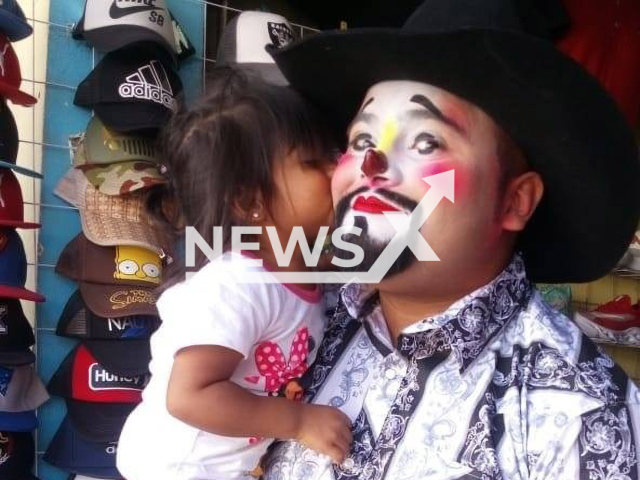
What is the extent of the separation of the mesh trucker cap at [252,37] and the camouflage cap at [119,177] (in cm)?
34

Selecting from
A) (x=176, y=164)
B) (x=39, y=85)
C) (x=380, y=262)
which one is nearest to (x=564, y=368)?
(x=380, y=262)

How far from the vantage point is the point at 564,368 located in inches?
33.6

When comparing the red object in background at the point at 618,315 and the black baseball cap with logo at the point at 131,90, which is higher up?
the black baseball cap with logo at the point at 131,90

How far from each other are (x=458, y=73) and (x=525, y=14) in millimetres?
156

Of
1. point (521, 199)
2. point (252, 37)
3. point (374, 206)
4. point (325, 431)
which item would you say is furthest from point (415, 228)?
point (252, 37)

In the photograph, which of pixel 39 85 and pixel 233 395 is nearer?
pixel 233 395

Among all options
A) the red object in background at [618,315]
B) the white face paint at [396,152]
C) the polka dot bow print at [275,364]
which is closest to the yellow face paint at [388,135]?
the white face paint at [396,152]

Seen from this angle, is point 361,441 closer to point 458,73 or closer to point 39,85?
point 458,73

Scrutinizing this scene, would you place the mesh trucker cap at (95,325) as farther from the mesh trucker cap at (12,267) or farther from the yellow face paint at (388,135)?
the yellow face paint at (388,135)

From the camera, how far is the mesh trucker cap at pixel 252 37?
1989 millimetres

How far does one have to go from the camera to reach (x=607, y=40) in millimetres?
1937

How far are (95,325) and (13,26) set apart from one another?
0.68 m

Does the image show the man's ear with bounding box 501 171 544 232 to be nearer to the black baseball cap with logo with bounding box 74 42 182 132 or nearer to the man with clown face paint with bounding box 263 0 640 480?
the man with clown face paint with bounding box 263 0 640 480

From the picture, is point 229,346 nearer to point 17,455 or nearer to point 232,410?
point 232,410
